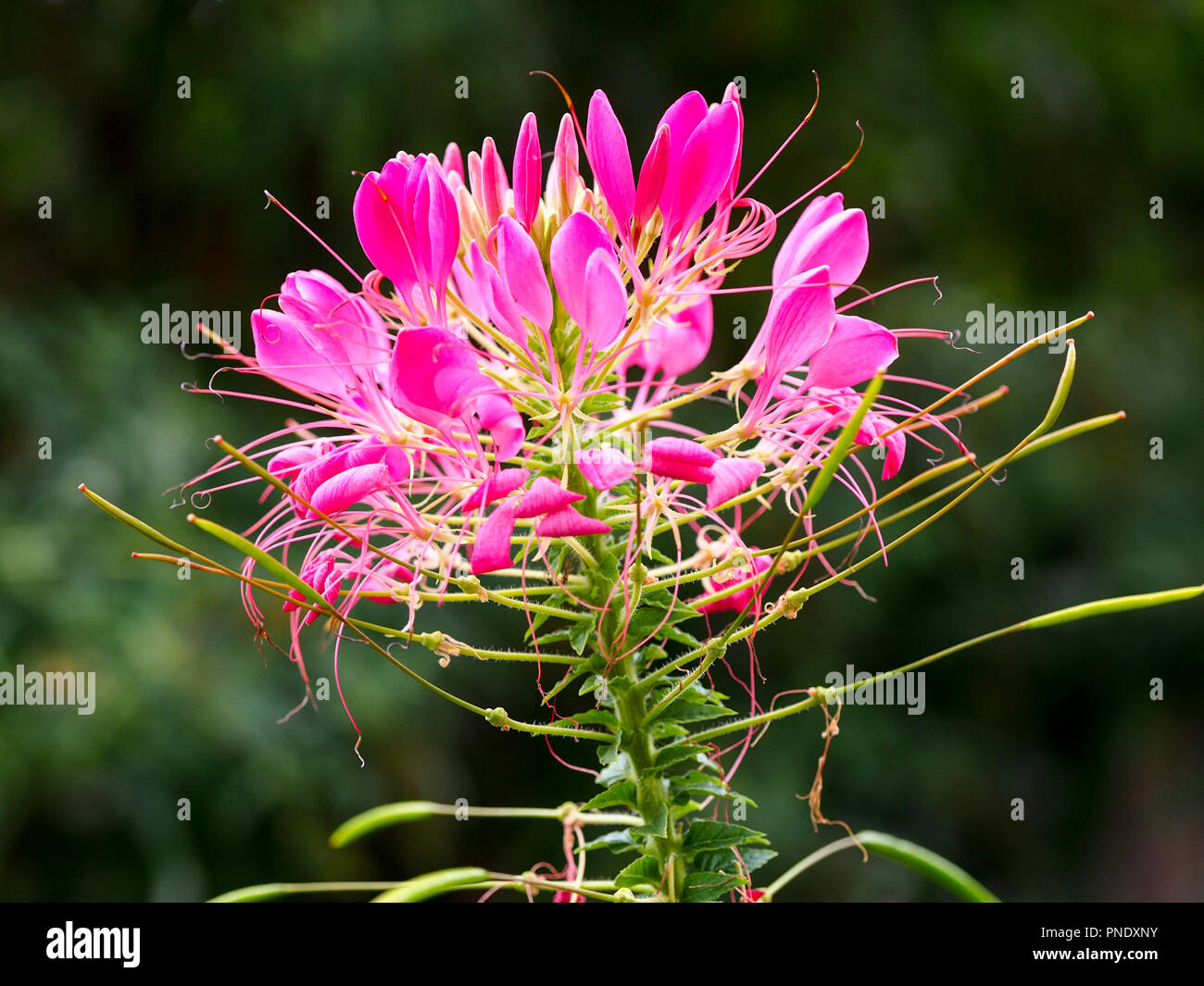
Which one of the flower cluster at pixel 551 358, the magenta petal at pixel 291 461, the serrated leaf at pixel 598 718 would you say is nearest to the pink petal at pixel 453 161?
the flower cluster at pixel 551 358

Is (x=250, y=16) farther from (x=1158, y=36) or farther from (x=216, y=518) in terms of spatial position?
(x=1158, y=36)

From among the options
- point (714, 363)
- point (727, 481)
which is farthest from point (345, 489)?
point (714, 363)

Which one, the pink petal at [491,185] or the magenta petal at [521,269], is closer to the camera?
the magenta petal at [521,269]

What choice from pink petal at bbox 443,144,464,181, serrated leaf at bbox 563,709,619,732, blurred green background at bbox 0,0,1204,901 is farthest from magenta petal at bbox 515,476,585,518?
blurred green background at bbox 0,0,1204,901

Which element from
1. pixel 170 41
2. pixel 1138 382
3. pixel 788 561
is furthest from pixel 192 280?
pixel 1138 382

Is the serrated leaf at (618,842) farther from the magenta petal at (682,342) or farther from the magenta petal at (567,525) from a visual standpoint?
the magenta petal at (682,342)

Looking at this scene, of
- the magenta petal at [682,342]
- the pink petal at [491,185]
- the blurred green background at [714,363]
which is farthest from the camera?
the blurred green background at [714,363]
